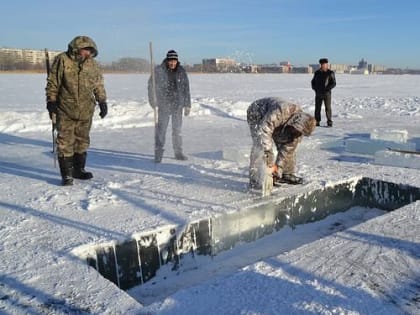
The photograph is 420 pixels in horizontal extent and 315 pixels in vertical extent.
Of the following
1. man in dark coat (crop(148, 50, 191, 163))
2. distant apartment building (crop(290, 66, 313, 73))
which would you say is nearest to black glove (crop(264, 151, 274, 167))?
man in dark coat (crop(148, 50, 191, 163))

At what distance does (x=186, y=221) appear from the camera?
3670 millimetres

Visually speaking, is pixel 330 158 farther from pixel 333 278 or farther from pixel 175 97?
pixel 333 278

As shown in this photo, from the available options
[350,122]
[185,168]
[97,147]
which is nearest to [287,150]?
Answer: [185,168]

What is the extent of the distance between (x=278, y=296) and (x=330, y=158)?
14.1 ft

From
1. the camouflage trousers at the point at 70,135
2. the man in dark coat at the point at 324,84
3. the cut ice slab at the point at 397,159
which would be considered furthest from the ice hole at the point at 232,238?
the man in dark coat at the point at 324,84

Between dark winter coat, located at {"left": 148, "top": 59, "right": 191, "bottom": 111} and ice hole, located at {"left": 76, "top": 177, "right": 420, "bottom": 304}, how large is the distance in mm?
2596

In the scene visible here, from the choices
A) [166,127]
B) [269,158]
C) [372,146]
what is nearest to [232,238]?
[269,158]

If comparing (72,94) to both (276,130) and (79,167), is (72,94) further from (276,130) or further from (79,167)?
(276,130)

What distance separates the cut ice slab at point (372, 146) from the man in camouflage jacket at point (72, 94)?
424cm

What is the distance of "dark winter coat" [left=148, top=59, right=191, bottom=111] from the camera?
6.13 metres

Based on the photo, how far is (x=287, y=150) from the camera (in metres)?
4.80

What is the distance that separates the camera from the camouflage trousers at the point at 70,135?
15.8ft

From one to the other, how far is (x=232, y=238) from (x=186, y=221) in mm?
596

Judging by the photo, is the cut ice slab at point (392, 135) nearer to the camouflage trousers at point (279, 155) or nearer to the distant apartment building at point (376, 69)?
the camouflage trousers at point (279, 155)
